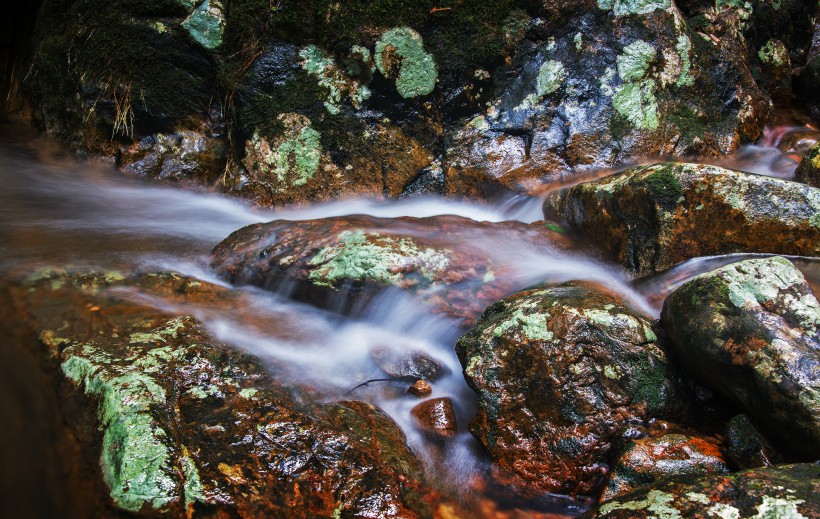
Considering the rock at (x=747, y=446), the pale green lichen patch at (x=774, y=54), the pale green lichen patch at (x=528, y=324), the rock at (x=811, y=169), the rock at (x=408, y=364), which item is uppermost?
the pale green lichen patch at (x=774, y=54)

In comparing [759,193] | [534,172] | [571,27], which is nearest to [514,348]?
[759,193]

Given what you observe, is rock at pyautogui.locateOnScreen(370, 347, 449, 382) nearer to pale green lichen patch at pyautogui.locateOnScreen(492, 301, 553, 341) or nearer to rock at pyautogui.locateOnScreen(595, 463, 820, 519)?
pale green lichen patch at pyautogui.locateOnScreen(492, 301, 553, 341)

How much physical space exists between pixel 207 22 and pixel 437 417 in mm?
4662

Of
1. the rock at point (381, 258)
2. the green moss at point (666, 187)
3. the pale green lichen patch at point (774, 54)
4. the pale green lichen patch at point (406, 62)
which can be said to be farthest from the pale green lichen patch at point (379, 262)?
the pale green lichen patch at point (774, 54)

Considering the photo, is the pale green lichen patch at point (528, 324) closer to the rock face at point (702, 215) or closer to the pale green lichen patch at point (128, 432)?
the rock face at point (702, 215)

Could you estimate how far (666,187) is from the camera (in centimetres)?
357

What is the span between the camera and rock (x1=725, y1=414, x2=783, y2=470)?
2.40 m

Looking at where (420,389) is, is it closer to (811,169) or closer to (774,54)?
(811,169)

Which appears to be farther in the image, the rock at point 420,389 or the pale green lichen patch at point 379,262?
the pale green lichen patch at point 379,262

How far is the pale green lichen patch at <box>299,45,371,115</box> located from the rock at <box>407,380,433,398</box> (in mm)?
3206

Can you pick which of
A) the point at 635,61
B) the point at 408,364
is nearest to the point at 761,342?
the point at 408,364

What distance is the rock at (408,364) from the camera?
3.49 meters

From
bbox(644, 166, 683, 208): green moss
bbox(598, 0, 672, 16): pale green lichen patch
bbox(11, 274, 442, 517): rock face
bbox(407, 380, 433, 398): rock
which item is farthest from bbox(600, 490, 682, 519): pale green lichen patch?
bbox(598, 0, 672, 16): pale green lichen patch

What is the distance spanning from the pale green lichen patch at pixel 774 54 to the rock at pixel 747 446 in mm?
5855
